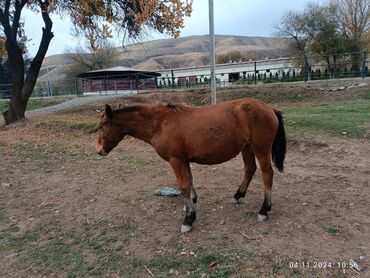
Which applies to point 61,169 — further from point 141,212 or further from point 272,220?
point 272,220

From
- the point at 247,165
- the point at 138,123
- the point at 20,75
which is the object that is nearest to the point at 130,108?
the point at 138,123

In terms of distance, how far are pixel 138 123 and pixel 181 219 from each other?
4.59 feet

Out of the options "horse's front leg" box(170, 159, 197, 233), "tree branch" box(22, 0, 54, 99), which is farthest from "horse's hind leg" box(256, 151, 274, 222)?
"tree branch" box(22, 0, 54, 99)

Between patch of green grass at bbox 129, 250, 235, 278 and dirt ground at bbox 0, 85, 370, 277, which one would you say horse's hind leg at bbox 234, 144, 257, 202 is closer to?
dirt ground at bbox 0, 85, 370, 277

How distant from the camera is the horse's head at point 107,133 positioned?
4.75 metres

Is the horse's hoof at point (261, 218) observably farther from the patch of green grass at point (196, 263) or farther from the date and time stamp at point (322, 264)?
the date and time stamp at point (322, 264)

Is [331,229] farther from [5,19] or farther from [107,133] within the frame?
[5,19]

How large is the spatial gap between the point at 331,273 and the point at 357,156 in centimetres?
410

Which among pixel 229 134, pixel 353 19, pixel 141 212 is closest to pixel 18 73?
pixel 141 212

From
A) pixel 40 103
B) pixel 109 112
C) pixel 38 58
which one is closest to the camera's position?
pixel 109 112

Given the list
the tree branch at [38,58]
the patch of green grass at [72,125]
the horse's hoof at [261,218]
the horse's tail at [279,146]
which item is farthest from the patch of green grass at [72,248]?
the tree branch at [38,58]

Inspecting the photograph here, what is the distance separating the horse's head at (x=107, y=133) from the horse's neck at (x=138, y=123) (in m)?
0.11

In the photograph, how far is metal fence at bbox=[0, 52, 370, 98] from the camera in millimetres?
22328

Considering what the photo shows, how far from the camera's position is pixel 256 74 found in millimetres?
23047
